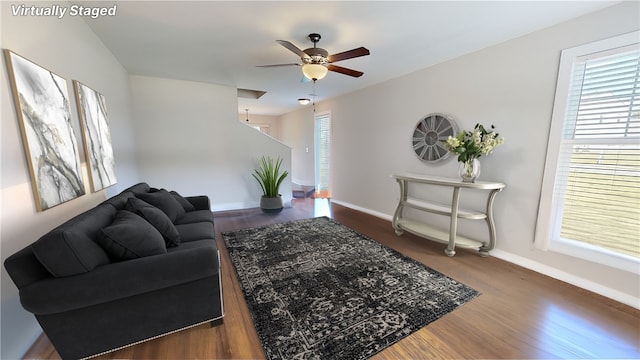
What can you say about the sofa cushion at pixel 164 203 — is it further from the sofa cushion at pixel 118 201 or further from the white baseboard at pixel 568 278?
the white baseboard at pixel 568 278

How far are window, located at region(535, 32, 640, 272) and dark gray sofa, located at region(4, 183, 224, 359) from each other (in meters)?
3.17

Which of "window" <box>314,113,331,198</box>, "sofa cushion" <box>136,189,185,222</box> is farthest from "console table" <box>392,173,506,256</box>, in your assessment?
"window" <box>314,113,331,198</box>

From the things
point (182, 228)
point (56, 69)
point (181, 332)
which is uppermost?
point (56, 69)

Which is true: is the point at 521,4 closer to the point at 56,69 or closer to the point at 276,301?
the point at 276,301

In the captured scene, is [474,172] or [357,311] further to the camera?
[474,172]

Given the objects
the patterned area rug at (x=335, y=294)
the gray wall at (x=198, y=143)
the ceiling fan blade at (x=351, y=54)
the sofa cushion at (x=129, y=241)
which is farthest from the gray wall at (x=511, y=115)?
the sofa cushion at (x=129, y=241)

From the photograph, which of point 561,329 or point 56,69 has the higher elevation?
point 56,69

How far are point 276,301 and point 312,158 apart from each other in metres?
5.17

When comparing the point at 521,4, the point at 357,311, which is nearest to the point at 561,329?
the point at 357,311

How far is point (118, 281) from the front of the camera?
1.32 metres

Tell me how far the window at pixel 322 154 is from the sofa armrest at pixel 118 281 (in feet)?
14.9

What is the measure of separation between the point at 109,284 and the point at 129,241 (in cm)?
26

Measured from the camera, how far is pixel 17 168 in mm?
1362

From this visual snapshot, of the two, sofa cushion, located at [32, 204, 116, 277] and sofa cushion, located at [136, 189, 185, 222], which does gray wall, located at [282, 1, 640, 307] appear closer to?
sofa cushion, located at [136, 189, 185, 222]
